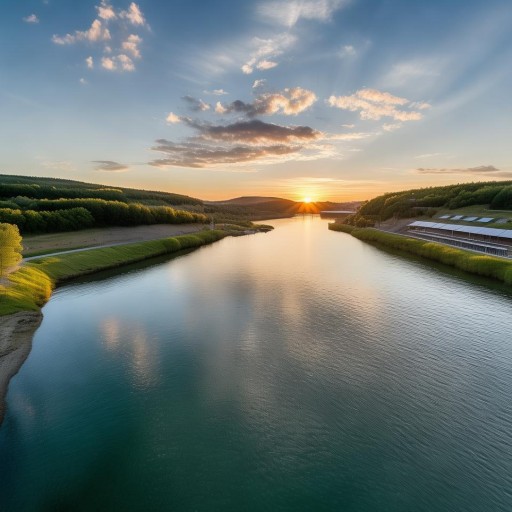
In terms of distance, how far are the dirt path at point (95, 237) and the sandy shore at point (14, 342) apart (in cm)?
3920

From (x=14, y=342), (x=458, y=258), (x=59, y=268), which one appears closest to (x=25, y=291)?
(x=14, y=342)

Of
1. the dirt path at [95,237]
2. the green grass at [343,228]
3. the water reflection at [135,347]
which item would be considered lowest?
the green grass at [343,228]

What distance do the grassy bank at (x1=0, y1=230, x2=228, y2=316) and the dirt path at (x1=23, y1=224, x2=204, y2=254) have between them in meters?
10.1

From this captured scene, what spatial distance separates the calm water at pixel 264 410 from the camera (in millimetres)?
15953

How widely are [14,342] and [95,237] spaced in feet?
235

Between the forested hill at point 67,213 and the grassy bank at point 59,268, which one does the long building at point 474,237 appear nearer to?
the grassy bank at point 59,268

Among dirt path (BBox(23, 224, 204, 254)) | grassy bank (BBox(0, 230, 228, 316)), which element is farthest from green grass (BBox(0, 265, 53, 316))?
dirt path (BBox(23, 224, 204, 254))

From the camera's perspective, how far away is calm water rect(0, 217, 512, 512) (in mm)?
15953

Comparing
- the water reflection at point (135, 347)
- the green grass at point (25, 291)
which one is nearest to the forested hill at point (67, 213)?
the green grass at point (25, 291)

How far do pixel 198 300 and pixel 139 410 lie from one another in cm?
2524

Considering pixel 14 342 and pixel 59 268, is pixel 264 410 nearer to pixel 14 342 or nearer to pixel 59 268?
pixel 14 342

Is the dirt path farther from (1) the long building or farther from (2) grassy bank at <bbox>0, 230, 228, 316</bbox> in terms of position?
(1) the long building

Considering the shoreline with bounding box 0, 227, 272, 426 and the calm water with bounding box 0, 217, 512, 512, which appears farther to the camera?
the shoreline with bounding box 0, 227, 272, 426

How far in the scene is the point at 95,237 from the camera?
322 feet
